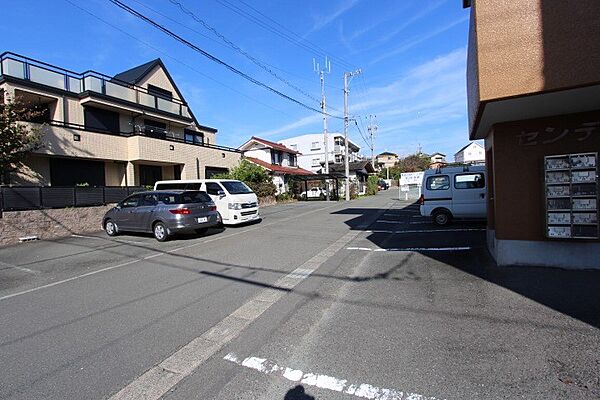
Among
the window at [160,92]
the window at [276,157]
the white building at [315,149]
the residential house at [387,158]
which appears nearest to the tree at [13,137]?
the window at [160,92]

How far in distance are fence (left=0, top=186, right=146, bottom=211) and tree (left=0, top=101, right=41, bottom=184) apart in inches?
37.8

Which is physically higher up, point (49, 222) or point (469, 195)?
point (469, 195)

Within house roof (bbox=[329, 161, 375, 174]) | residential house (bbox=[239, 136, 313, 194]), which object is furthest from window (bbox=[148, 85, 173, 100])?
house roof (bbox=[329, 161, 375, 174])

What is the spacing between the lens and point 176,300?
15.7ft

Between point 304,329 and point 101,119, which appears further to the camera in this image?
point 101,119

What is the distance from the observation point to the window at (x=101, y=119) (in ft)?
53.0

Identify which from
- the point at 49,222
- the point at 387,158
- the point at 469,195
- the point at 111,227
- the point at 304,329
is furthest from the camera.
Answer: the point at 387,158

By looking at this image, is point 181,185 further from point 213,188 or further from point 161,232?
point 161,232

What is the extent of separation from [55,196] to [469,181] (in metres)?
14.0

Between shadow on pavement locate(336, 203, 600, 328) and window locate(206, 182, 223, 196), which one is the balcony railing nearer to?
window locate(206, 182, 223, 196)

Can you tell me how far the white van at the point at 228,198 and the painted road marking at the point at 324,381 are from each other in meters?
9.26

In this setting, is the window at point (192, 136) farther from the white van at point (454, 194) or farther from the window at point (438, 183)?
the white van at point (454, 194)

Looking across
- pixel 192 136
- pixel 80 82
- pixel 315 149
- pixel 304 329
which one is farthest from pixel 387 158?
pixel 304 329

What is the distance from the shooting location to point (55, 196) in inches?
460
